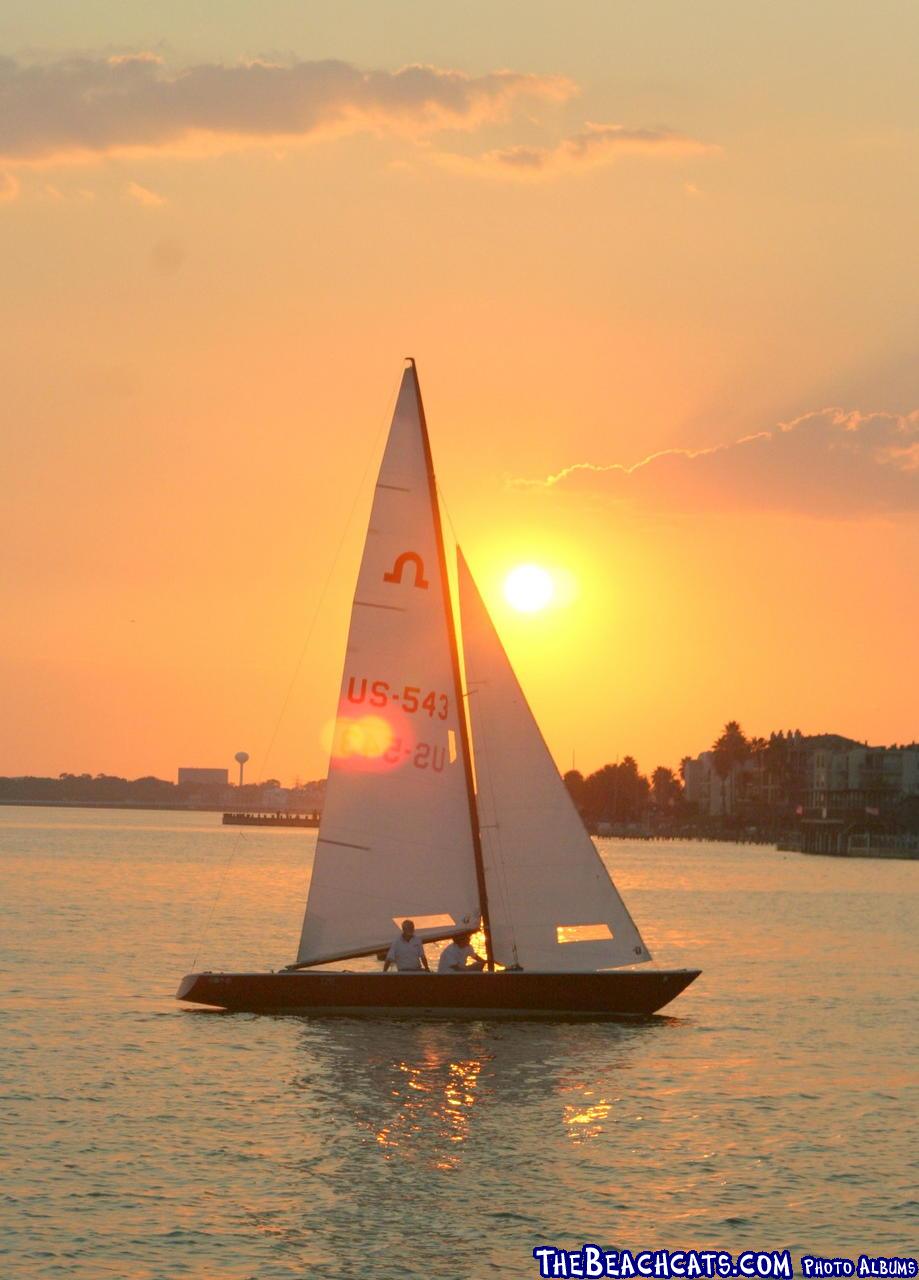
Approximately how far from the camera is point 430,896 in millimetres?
39500

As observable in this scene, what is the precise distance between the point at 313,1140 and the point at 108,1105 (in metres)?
5.34

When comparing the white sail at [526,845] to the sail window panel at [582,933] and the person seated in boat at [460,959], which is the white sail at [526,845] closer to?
the sail window panel at [582,933]

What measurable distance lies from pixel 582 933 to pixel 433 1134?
31.0ft

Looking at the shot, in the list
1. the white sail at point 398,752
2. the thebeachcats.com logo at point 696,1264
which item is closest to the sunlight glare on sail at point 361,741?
the white sail at point 398,752

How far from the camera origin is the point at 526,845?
39625 mm

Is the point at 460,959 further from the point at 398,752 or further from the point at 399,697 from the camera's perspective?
the point at 399,697

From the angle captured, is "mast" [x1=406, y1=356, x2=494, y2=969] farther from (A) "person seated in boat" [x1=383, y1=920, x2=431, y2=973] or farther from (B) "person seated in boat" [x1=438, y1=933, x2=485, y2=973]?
(A) "person seated in boat" [x1=383, y1=920, x2=431, y2=973]

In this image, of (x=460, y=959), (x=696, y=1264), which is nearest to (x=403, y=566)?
(x=460, y=959)

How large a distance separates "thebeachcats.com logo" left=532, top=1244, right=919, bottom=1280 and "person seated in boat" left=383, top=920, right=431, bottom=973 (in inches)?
603

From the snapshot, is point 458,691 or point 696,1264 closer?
point 696,1264

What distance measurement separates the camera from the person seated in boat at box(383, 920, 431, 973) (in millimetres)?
38750

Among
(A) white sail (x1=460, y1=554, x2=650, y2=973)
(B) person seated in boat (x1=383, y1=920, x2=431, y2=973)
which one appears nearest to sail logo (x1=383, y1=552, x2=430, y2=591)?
(A) white sail (x1=460, y1=554, x2=650, y2=973)

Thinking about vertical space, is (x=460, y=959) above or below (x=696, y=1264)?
above

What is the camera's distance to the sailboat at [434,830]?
Answer: 3897 cm
